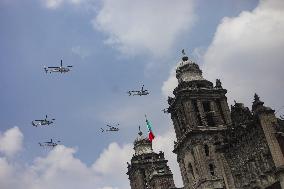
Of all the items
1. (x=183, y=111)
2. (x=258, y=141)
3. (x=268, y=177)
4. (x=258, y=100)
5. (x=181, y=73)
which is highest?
(x=181, y=73)

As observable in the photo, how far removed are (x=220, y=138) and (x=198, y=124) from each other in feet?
9.96

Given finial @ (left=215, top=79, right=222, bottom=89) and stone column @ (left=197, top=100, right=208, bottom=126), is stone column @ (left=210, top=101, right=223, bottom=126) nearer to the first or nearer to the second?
stone column @ (left=197, top=100, right=208, bottom=126)

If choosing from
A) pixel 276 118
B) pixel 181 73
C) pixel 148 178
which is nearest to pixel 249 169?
pixel 276 118

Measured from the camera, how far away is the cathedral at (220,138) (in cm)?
4572

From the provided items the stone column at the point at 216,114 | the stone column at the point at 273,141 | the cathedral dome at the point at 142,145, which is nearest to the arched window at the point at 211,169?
the stone column at the point at 216,114

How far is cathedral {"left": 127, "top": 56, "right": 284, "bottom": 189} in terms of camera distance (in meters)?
45.7

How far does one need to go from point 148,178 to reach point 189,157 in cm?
2041

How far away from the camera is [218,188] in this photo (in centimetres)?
5288

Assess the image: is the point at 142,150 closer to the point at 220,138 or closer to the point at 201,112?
the point at 201,112

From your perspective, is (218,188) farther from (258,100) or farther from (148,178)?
(148,178)

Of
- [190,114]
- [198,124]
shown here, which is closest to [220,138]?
[198,124]

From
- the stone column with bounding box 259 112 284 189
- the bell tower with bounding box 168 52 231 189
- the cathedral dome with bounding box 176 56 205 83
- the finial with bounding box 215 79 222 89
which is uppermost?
the cathedral dome with bounding box 176 56 205 83

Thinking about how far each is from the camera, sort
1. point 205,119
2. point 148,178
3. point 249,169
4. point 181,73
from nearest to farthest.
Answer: point 249,169, point 205,119, point 181,73, point 148,178

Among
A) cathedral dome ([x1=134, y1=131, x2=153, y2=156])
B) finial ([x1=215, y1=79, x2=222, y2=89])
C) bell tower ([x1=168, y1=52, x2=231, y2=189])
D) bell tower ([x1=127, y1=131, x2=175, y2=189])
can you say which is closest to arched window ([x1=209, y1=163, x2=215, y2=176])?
bell tower ([x1=168, y1=52, x2=231, y2=189])
